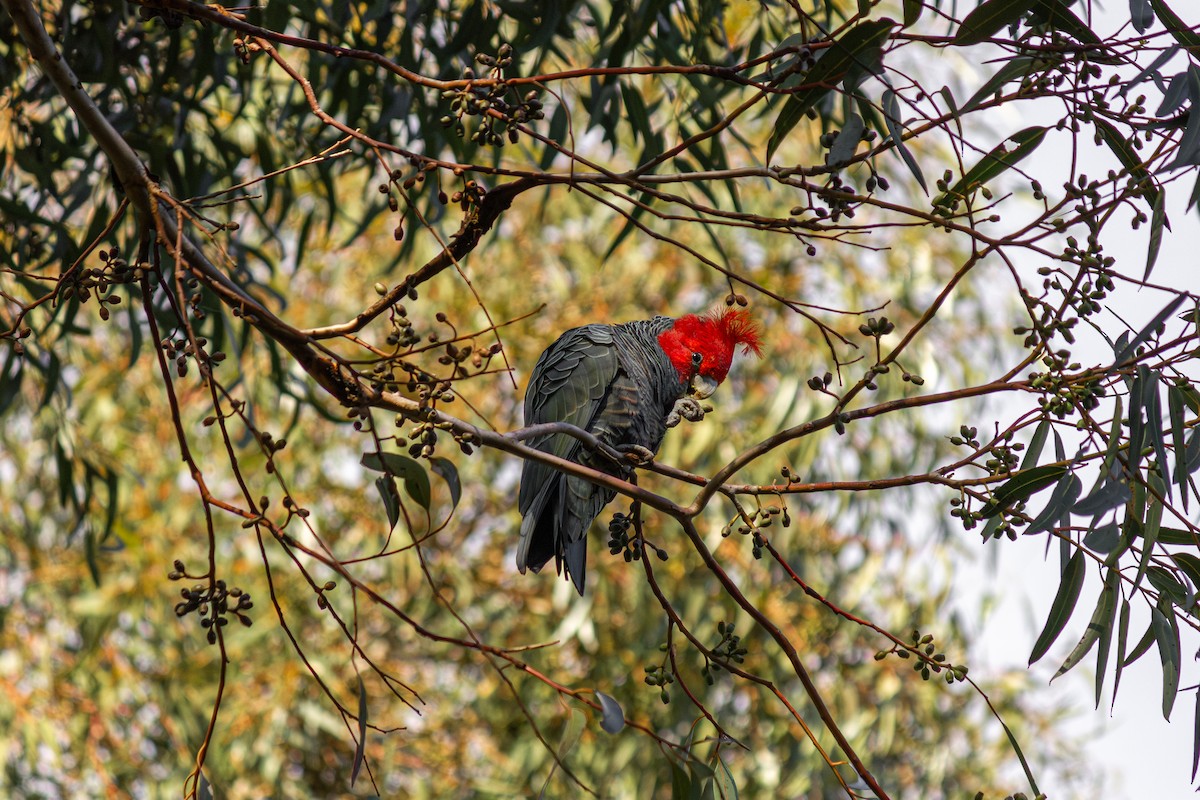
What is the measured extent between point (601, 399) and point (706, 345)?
10.8 inches

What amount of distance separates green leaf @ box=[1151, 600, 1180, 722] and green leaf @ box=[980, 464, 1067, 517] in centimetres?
20

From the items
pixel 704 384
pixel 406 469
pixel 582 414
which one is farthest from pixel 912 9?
pixel 704 384

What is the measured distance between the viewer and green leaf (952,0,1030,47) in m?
1.24

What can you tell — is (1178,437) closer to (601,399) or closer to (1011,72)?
(1011,72)

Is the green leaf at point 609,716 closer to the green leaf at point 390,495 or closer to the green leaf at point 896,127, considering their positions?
the green leaf at point 390,495

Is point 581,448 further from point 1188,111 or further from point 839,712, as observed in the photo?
point 839,712

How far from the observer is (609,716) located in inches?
54.2

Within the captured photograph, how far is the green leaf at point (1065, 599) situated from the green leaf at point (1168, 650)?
0.28 feet

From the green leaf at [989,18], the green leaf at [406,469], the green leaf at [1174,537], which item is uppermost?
the green leaf at [989,18]

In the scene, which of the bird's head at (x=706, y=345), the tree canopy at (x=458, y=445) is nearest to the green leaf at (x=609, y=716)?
the tree canopy at (x=458, y=445)

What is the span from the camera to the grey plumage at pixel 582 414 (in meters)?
2.25

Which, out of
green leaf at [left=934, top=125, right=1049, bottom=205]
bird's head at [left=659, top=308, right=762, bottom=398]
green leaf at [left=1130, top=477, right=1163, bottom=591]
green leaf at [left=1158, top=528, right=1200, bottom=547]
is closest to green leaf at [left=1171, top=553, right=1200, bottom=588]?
green leaf at [left=1158, top=528, right=1200, bottom=547]

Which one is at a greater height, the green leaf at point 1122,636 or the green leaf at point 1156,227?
the green leaf at point 1156,227

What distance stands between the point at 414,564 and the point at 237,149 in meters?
2.24
